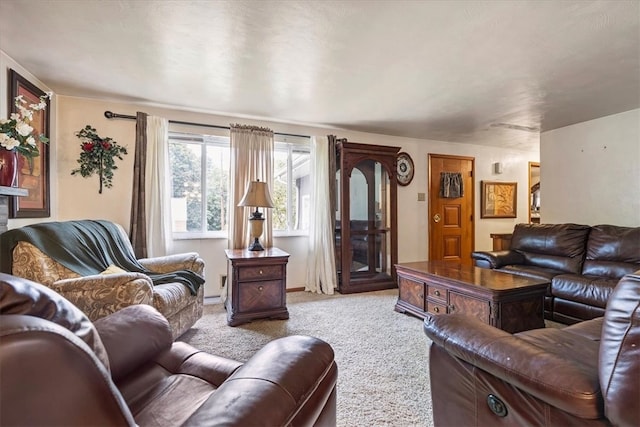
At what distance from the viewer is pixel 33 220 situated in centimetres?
266

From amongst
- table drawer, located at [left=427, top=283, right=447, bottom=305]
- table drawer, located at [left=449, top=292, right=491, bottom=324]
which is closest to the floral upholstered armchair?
table drawer, located at [left=427, top=283, right=447, bottom=305]

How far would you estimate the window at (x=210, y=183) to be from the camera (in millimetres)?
3547

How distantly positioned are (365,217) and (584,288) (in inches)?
93.9

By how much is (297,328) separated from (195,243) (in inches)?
66.4

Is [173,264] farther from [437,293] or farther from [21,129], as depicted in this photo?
[437,293]

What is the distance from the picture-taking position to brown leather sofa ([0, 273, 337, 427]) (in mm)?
440

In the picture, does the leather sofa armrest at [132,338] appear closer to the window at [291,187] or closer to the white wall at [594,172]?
the window at [291,187]

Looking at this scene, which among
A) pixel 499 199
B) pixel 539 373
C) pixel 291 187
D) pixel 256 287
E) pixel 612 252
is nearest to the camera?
pixel 539 373

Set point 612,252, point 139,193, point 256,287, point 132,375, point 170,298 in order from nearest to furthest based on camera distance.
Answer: point 132,375 → point 170,298 → point 256,287 → point 612,252 → point 139,193

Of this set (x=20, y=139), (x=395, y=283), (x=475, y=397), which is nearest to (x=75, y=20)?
(x=20, y=139)

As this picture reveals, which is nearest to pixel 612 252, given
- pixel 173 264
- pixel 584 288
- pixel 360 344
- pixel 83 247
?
pixel 584 288

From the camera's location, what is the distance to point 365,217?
13.8 feet

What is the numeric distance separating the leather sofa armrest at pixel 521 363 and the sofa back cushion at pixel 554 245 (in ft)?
9.21

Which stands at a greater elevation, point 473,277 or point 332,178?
point 332,178
